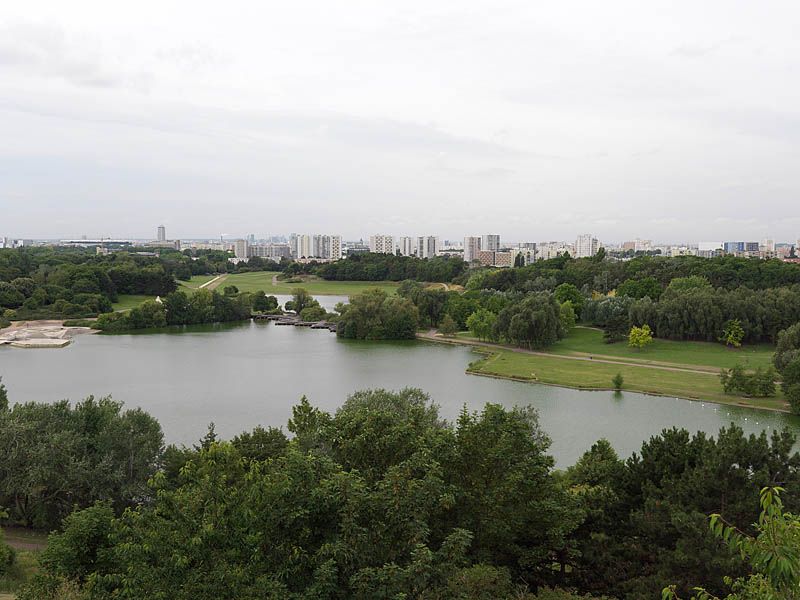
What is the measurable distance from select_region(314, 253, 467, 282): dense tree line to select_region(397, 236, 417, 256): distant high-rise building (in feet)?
127

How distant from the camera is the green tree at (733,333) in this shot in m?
19.8

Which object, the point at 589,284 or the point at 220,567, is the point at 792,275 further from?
the point at 220,567

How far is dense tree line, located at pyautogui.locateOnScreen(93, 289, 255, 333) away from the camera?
86.0 ft

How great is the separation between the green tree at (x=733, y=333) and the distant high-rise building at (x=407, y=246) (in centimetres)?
6680

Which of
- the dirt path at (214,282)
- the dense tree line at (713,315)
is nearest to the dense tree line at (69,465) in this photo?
the dense tree line at (713,315)

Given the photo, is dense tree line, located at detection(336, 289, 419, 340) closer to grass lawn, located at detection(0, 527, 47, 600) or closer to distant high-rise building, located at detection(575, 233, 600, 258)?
grass lawn, located at detection(0, 527, 47, 600)

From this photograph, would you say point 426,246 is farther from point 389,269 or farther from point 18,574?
point 18,574

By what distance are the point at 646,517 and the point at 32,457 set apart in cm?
657

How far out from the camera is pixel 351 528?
3684 millimetres

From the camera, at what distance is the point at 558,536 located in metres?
4.51

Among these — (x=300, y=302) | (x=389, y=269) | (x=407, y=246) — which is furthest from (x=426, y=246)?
(x=300, y=302)

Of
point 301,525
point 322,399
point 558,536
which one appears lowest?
point 322,399

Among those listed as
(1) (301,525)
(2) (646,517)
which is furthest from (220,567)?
(2) (646,517)

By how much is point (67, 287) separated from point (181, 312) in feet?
22.7
